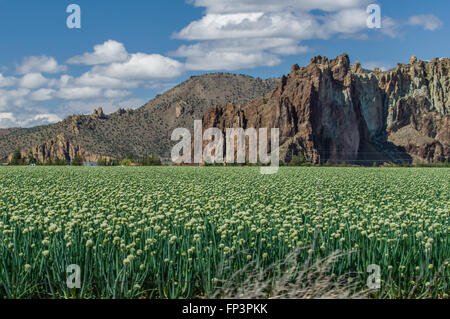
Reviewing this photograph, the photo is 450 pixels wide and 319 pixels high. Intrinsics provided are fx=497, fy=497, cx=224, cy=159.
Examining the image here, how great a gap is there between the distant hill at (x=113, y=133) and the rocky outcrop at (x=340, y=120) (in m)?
18.1

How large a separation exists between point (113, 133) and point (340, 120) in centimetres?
7475

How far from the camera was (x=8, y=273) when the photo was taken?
257 inches

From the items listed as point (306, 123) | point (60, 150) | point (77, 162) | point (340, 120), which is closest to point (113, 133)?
point (60, 150)

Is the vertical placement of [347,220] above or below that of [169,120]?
below

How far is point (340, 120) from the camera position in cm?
15188

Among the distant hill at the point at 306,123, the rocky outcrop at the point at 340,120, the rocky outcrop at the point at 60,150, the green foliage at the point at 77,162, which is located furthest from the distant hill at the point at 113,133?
the green foliage at the point at 77,162

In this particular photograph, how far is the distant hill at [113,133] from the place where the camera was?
158775mm

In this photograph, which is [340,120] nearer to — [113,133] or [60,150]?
[113,133]

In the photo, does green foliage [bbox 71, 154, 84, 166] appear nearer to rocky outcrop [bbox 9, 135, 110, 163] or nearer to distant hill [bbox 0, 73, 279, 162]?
distant hill [bbox 0, 73, 279, 162]

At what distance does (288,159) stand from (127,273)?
125 m

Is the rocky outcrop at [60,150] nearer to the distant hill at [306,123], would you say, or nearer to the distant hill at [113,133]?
the distant hill at [113,133]

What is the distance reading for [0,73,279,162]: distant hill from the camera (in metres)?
159
